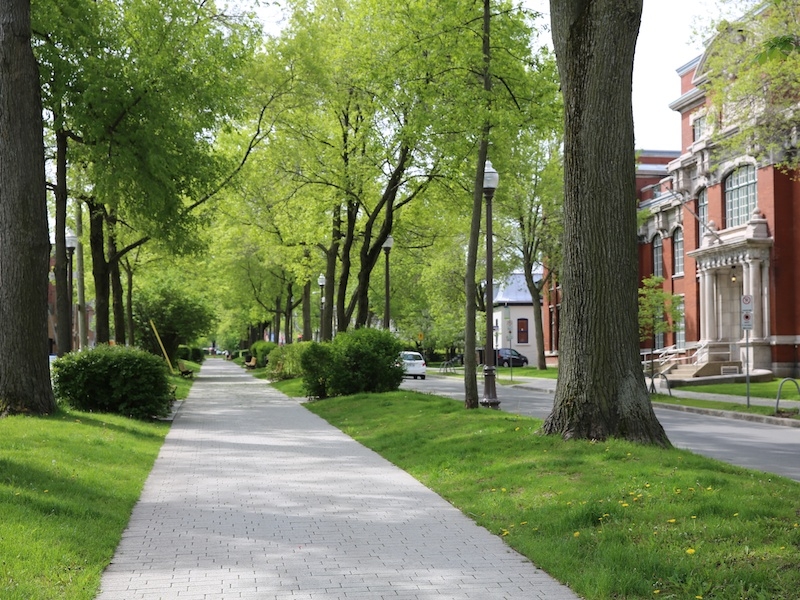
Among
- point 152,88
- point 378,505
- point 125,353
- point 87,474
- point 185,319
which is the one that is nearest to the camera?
point 378,505

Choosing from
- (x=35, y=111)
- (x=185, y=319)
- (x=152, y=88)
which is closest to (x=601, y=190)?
(x=35, y=111)

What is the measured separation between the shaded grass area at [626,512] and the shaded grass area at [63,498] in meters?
3.32

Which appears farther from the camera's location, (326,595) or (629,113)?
(629,113)

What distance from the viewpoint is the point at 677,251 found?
161 ft

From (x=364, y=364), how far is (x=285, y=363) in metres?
13.4

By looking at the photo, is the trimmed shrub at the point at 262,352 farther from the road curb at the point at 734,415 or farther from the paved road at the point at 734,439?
the road curb at the point at 734,415

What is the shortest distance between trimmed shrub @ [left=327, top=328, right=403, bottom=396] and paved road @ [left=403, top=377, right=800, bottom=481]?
A: 11.7 feet

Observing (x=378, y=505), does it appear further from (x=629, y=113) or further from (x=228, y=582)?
(x=629, y=113)

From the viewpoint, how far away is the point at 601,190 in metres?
10.9

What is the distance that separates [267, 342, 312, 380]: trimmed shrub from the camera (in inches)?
1435

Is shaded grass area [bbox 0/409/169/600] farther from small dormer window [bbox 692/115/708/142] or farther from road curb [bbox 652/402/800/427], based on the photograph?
small dormer window [bbox 692/115/708/142]

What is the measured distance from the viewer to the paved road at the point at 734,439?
1297cm

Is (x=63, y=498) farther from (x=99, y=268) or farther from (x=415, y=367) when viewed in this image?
(x=415, y=367)

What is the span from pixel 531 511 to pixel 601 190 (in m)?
4.53
